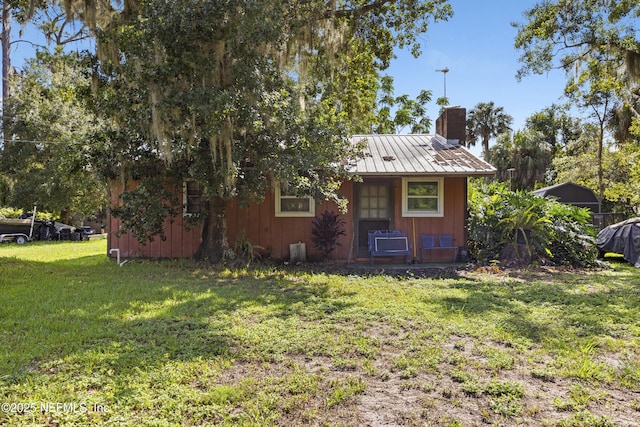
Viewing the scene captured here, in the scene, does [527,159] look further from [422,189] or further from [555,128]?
[422,189]

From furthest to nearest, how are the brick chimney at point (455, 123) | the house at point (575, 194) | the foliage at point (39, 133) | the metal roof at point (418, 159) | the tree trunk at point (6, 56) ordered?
the house at point (575, 194) → the foliage at point (39, 133) → the tree trunk at point (6, 56) → the brick chimney at point (455, 123) → the metal roof at point (418, 159)

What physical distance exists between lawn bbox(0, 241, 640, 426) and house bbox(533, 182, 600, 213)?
15.0 metres

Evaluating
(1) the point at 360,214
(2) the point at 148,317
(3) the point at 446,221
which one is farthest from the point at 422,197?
(2) the point at 148,317

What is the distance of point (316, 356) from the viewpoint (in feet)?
11.3

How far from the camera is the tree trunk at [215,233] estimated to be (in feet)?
29.5

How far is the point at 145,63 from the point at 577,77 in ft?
34.3

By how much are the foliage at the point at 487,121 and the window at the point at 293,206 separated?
1010 inches

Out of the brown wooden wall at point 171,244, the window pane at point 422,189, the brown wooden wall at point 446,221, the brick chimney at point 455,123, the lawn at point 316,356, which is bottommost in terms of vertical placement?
the lawn at point 316,356

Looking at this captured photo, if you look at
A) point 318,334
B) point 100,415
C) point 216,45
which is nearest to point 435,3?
point 216,45

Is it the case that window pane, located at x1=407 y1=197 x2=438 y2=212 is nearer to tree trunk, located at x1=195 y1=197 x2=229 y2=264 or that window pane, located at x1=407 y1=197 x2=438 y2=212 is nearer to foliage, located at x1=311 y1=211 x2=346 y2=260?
foliage, located at x1=311 y1=211 x2=346 y2=260

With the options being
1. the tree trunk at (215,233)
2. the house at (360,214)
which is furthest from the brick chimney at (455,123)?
the tree trunk at (215,233)

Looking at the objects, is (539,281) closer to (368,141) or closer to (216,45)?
(368,141)

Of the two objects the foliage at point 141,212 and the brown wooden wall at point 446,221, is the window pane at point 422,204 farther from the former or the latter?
the foliage at point 141,212

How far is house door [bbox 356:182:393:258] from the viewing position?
9.96m
